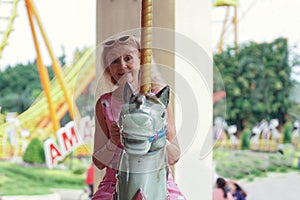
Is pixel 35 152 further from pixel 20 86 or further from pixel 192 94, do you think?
pixel 192 94

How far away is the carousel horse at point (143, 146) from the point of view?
0.80m

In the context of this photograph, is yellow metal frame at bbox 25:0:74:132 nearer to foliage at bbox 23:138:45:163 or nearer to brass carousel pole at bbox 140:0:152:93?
foliage at bbox 23:138:45:163

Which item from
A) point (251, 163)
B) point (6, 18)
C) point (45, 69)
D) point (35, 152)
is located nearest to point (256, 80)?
point (251, 163)

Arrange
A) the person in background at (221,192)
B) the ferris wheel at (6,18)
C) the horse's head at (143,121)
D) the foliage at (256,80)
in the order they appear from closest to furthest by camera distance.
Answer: the horse's head at (143,121) → the person in background at (221,192) → the ferris wheel at (6,18) → the foliage at (256,80)

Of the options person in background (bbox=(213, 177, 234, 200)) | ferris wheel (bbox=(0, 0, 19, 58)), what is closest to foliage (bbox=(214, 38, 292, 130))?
ferris wheel (bbox=(0, 0, 19, 58))

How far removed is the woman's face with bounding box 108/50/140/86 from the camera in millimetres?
974

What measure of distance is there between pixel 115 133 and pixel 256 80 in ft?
13.0

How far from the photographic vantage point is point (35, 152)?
4.06m

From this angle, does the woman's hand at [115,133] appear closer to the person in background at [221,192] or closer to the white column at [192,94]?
the white column at [192,94]

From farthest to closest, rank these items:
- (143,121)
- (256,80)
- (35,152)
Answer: (256,80) < (35,152) < (143,121)

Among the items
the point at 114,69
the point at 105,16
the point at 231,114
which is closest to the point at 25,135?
the point at 231,114

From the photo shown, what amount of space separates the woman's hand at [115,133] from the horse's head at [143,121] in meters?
0.07

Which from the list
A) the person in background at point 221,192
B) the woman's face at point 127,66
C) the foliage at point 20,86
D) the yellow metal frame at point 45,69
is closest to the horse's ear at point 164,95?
the woman's face at point 127,66

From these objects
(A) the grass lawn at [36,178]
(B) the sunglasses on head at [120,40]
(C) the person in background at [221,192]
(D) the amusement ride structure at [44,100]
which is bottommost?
(A) the grass lawn at [36,178]
